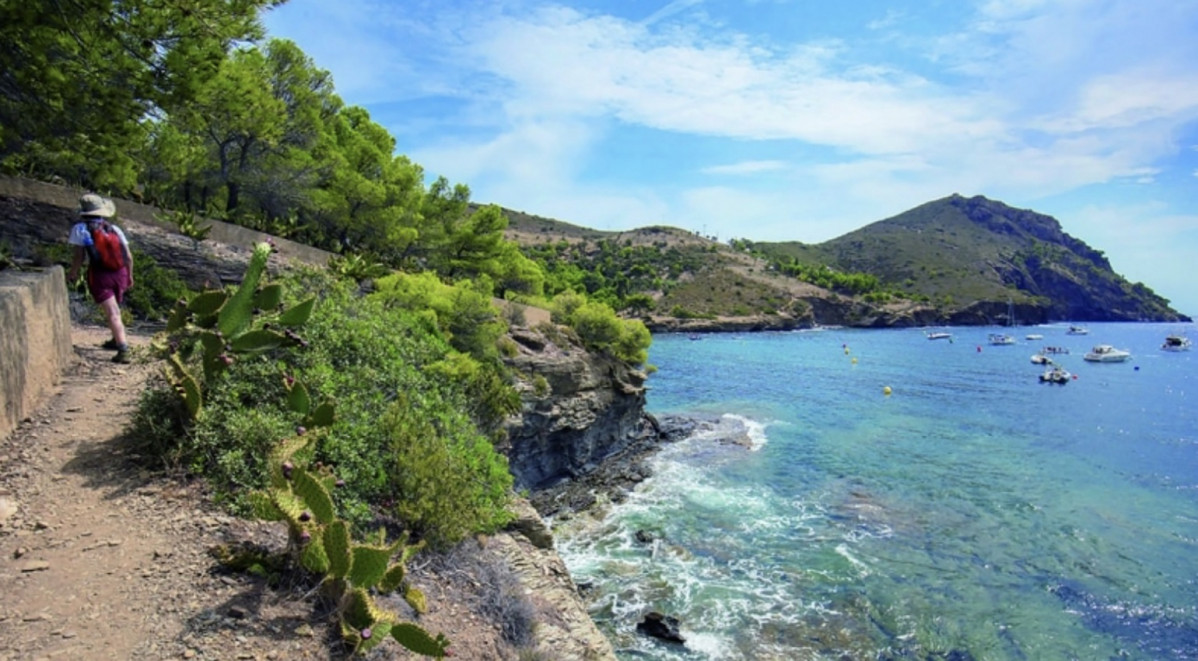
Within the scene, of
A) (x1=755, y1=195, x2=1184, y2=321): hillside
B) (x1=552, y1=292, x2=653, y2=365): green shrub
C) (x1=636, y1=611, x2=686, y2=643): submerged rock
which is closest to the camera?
(x1=636, y1=611, x2=686, y2=643): submerged rock

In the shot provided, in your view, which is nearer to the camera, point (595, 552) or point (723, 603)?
point (723, 603)

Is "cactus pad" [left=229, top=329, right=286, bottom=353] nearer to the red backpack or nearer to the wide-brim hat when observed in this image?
the red backpack

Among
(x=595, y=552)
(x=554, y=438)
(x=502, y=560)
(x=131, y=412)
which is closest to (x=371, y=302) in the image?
(x=131, y=412)

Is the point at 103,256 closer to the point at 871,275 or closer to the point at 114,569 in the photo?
the point at 114,569

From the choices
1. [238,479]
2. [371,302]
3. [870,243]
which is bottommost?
[238,479]

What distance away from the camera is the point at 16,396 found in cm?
610

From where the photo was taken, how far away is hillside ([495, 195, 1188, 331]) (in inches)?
4437

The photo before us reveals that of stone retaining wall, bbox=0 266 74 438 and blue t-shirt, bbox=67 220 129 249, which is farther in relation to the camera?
blue t-shirt, bbox=67 220 129 249

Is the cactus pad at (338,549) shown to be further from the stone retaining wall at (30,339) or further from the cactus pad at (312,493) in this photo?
the stone retaining wall at (30,339)

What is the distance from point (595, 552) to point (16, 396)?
12.7 metres

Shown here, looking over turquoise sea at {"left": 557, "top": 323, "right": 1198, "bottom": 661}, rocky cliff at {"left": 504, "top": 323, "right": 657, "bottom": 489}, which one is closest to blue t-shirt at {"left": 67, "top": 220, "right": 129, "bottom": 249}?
rocky cliff at {"left": 504, "top": 323, "right": 657, "bottom": 489}

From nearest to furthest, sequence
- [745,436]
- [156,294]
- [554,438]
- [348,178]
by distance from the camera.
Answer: [156,294], [554,438], [348,178], [745,436]

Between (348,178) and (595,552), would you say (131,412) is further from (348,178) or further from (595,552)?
(348,178)

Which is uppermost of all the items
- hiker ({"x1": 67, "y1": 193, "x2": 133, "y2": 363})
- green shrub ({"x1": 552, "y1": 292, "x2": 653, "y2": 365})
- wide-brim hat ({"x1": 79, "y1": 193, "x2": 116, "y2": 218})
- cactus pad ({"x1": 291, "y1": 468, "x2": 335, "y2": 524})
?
wide-brim hat ({"x1": 79, "y1": 193, "x2": 116, "y2": 218})
